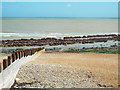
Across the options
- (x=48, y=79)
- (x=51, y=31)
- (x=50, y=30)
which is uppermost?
(x=50, y=30)

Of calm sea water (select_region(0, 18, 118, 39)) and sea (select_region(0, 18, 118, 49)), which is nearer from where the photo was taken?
sea (select_region(0, 18, 118, 49))

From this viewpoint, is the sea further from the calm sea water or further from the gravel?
the gravel

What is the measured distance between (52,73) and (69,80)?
32.7 inches

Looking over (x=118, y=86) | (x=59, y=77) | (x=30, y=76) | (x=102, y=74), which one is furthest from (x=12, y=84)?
(x=102, y=74)

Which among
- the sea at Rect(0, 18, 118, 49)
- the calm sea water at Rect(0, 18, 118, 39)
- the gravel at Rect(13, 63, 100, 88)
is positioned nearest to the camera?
the gravel at Rect(13, 63, 100, 88)

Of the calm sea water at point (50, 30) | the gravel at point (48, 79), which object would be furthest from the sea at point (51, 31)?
the gravel at point (48, 79)

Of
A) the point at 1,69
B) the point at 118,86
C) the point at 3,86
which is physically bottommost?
the point at 118,86

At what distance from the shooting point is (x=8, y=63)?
18.0ft

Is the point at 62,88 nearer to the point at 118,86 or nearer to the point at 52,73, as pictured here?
the point at 52,73

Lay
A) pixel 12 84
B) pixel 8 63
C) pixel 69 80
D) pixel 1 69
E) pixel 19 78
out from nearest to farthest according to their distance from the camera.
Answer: pixel 1 69, pixel 8 63, pixel 12 84, pixel 19 78, pixel 69 80

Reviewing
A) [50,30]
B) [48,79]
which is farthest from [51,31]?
[48,79]

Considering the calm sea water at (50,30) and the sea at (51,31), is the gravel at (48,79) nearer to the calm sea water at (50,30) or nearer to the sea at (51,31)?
the sea at (51,31)

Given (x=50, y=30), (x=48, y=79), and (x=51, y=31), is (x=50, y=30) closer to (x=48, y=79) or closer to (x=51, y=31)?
(x=51, y=31)

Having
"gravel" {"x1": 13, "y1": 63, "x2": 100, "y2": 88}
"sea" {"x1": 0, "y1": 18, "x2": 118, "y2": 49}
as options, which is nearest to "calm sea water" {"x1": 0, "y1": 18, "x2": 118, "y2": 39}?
"sea" {"x1": 0, "y1": 18, "x2": 118, "y2": 49}
